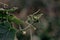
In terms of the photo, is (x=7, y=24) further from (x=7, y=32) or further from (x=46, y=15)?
(x=46, y=15)

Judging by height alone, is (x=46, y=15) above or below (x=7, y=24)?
above

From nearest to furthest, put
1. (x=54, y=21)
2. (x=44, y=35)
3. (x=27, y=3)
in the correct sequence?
(x=44, y=35) → (x=54, y=21) → (x=27, y=3)

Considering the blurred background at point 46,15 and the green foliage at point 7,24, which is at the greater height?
the blurred background at point 46,15

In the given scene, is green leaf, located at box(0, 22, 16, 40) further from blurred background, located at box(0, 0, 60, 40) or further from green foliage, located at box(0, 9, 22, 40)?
blurred background, located at box(0, 0, 60, 40)

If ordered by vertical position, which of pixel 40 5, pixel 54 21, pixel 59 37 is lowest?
pixel 59 37

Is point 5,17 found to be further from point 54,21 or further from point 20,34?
point 54,21

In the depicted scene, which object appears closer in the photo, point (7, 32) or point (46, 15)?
point (7, 32)

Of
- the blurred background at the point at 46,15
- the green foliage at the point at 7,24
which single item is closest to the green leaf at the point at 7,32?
the green foliage at the point at 7,24

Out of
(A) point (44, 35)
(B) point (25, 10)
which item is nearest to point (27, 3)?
(B) point (25, 10)

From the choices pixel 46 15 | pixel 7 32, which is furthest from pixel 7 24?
pixel 46 15

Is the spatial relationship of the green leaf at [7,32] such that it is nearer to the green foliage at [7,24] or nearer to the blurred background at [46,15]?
the green foliage at [7,24]

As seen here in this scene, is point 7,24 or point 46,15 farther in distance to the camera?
point 46,15
